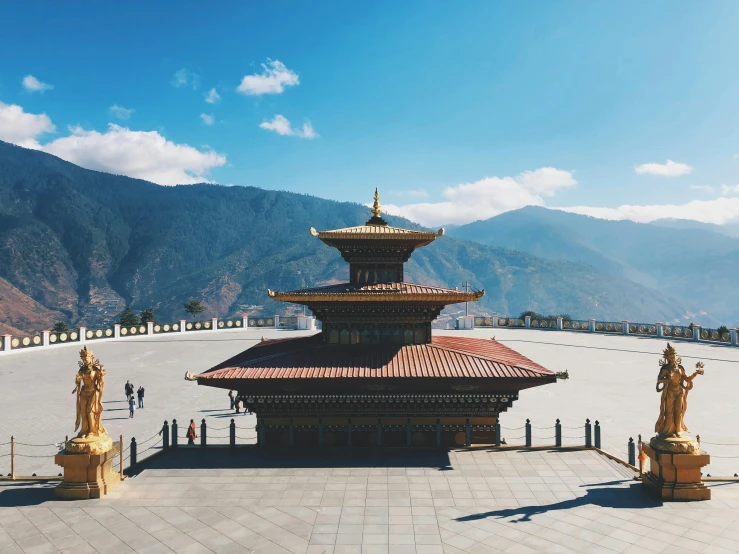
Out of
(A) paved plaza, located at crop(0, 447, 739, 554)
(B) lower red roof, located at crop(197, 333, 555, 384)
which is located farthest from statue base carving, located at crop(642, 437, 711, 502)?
(B) lower red roof, located at crop(197, 333, 555, 384)

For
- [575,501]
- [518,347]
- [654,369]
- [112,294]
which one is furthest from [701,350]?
[112,294]

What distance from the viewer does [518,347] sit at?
4388 centimetres

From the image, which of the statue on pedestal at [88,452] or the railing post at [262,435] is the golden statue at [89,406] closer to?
the statue on pedestal at [88,452]

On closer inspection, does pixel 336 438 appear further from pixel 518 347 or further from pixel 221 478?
pixel 518 347

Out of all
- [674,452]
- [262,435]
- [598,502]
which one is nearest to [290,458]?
[262,435]

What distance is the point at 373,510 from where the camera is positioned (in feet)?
38.6

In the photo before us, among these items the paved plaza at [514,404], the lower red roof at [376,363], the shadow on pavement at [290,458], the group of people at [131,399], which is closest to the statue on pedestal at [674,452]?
the lower red roof at [376,363]

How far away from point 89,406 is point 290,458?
234 inches

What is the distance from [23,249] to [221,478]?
689ft

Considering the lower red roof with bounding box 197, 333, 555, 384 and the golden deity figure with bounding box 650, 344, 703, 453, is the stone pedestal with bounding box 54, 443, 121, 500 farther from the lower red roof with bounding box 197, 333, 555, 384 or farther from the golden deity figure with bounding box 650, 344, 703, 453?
the golden deity figure with bounding box 650, 344, 703, 453

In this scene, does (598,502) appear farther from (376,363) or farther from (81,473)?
(81,473)

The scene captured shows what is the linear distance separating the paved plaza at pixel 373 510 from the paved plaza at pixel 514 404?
15.4ft

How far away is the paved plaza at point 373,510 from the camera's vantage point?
10242 millimetres

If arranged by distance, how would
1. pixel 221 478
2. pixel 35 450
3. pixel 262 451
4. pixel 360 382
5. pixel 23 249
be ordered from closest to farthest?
pixel 221 478
pixel 360 382
pixel 262 451
pixel 35 450
pixel 23 249
